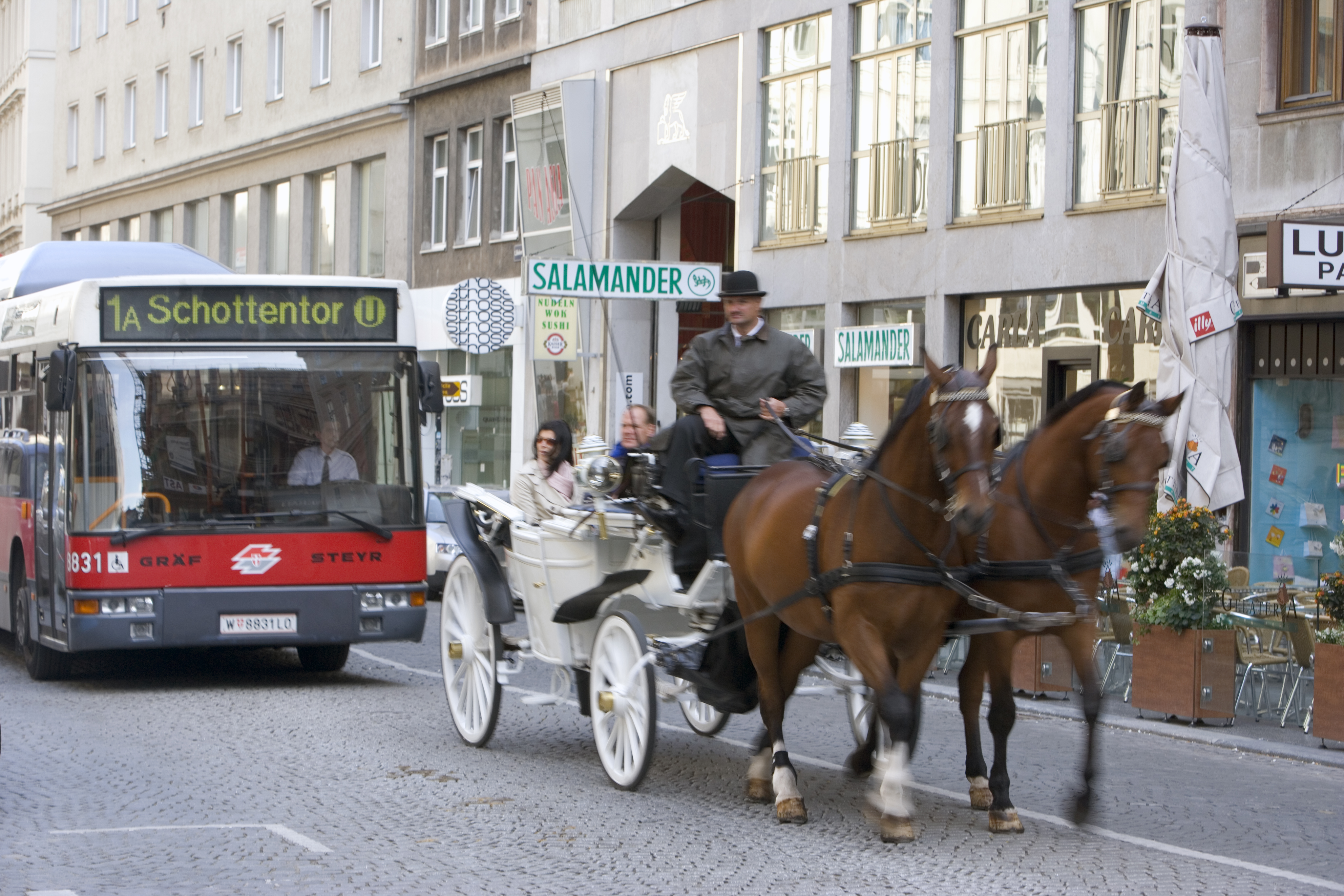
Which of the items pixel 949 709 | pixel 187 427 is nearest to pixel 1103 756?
pixel 949 709

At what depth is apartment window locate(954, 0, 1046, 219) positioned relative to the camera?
20.6 meters

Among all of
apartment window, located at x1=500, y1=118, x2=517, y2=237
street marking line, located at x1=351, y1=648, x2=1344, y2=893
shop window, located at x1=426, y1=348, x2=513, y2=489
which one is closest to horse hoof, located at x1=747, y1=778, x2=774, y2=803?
street marking line, located at x1=351, y1=648, x2=1344, y2=893

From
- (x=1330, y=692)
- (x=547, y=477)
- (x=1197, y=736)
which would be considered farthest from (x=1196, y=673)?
(x=547, y=477)

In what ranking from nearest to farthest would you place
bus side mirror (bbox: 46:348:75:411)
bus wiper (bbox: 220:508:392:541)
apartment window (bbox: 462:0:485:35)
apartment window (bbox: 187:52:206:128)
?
bus side mirror (bbox: 46:348:75:411) → bus wiper (bbox: 220:508:392:541) → apartment window (bbox: 462:0:485:35) → apartment window (bbox: 187:52:206:128)

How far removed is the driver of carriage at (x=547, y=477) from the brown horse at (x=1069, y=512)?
10.2ft

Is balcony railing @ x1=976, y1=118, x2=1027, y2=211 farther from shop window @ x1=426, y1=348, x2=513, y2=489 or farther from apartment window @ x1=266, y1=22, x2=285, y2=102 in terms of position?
apartment window @ x1=266, y1=22, x2=285, y2=102

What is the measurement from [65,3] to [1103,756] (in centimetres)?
5206

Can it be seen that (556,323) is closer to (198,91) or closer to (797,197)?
(797,197)

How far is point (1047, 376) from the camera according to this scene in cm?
2050

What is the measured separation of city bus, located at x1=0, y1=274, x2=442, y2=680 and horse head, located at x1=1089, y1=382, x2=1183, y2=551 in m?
6.12

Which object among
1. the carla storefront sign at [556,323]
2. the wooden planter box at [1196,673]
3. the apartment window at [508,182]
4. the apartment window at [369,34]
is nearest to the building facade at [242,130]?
the apartment window at [369,34]

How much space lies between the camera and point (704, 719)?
34.7 feet

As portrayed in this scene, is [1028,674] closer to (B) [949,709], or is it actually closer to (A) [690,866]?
(B) [949,709]

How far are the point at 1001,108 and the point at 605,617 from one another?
44.9 feet
